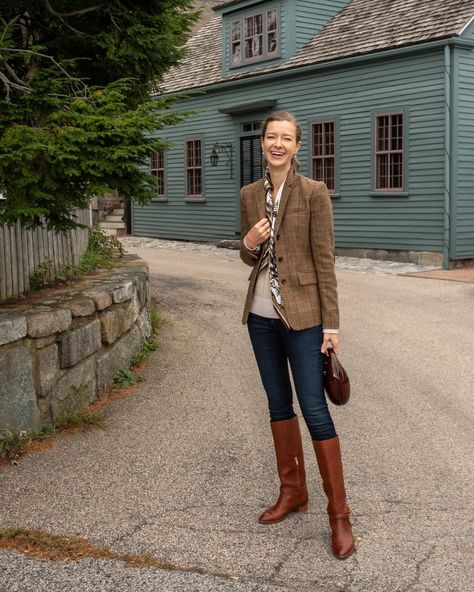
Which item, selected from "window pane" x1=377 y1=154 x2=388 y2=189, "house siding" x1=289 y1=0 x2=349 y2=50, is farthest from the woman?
"house siding" x1=289 y1=0 x2=349 y2=50

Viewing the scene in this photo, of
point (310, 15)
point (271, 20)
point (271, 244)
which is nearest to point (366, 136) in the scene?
point (310, 15)

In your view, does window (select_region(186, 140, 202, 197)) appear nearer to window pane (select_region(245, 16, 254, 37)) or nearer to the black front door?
the black front door

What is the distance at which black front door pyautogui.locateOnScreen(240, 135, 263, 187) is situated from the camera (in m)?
21.0

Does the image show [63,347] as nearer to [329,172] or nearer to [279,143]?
[279,143]

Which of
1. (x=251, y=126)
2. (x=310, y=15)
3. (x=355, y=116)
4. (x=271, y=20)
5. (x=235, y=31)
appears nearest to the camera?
(x=355, y=116)

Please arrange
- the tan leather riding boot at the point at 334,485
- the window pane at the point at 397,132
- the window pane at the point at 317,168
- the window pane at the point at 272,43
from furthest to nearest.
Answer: the window pane at the point at 272,43
the window pane at the point at 317,168
the window pane at the point at 397,132
the tan leather riding boot at the point at 334,485

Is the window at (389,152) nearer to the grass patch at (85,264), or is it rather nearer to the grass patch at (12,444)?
the grass patch at (85,264)

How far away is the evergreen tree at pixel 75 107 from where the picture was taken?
5219mm

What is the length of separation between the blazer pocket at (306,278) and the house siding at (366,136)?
35.9ft

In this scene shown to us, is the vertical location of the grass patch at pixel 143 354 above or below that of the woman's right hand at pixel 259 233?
below

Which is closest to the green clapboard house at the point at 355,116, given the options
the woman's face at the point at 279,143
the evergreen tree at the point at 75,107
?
the evergreen tree at the point at 75,107

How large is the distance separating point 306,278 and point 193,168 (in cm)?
1948

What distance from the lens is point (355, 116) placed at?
58.9 ft

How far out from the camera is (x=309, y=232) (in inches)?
158
